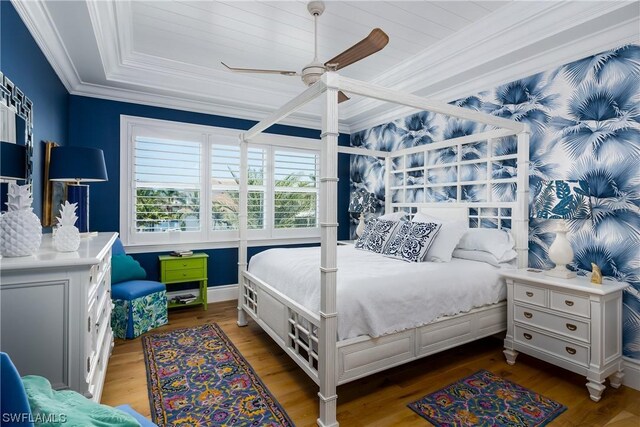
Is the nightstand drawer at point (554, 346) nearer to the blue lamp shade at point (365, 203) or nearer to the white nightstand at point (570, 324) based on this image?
the white nightstand at point (570, 324)

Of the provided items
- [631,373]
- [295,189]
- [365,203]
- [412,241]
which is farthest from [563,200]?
[295,189]

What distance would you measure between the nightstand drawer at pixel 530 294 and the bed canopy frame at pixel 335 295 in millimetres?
217

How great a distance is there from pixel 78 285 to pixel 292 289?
1.37 m

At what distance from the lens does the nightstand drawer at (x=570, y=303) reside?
229 centimetres

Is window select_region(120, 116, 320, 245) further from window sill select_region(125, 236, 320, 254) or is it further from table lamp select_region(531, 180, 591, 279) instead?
table lamp select_region(531, 180, 591, 279)

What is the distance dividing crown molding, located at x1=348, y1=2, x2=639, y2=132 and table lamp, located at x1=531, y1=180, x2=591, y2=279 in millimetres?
1065

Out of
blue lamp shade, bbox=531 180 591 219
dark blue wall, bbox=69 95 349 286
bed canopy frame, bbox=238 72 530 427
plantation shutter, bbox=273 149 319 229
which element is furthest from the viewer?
plantation shutter, bbox=273 149 319 229

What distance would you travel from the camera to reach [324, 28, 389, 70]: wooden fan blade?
2004 mm

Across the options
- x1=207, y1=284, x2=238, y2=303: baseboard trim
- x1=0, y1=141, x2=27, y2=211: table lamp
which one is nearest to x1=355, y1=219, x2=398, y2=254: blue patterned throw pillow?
x1=207, y1=284, x2=238, y2=303: baseboard trim

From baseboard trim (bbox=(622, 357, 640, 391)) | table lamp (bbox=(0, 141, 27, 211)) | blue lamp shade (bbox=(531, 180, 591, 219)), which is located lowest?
baseboard trim (bbox=(622, 357, 640, 391))

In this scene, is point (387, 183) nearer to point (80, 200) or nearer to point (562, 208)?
point (562, 208)

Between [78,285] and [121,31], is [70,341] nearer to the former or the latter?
[78,285]

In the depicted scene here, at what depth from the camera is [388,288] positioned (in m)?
2.24

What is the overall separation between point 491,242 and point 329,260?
1.84 m
